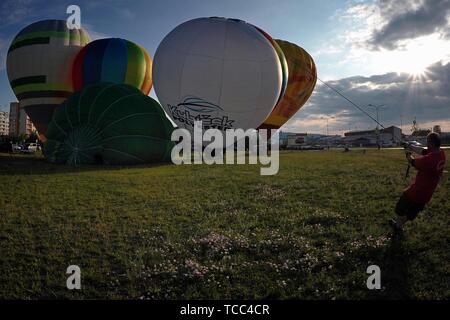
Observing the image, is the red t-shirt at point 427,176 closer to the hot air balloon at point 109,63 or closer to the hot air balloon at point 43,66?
the hot air balloon at point 109,63

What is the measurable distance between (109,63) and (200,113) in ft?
42.8

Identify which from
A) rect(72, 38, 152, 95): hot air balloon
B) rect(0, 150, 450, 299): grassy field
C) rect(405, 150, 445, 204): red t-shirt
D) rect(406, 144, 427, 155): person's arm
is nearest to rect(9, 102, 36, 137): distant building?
rect(72, 38, 152, 95): hot air balloon

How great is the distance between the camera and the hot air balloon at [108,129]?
19.8m

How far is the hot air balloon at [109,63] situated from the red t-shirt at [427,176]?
23.8 meters

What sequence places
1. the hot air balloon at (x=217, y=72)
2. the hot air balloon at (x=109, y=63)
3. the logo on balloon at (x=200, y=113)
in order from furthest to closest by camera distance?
1. the hot air balloon at (x=109, y=63)
2. the logo on balloon at (x=200, y=113)
3. the hot air balloon at (x=217, y=72)

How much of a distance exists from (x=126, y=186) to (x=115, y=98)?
32.9ft

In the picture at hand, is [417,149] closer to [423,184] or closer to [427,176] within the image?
[427,176]

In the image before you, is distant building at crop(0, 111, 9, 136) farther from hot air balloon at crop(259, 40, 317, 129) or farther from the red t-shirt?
the red t-shirt

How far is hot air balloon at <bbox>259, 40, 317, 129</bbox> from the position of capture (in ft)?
95.9

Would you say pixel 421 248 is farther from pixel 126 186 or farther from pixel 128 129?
pixel 128 129

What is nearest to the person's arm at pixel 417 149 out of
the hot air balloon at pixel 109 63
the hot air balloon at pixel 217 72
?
the hot air balloon at pixel 217 72

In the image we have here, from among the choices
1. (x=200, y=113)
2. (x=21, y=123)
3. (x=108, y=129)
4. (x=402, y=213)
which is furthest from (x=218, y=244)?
(x=21, y=123)

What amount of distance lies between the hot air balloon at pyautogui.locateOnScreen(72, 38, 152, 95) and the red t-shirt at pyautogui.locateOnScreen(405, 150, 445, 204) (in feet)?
78.0
